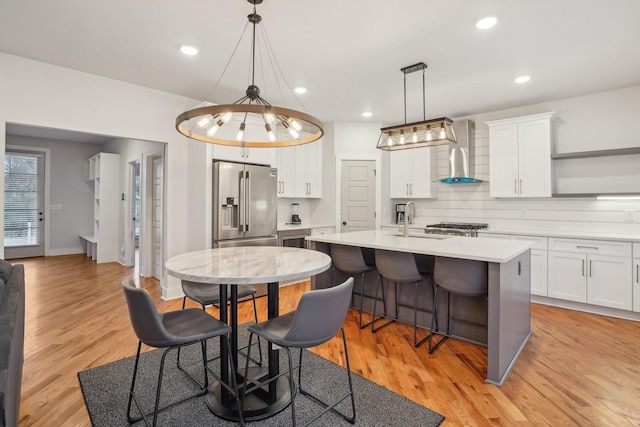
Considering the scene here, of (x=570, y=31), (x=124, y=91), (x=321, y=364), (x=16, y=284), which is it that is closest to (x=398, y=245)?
(x=321, y=364)

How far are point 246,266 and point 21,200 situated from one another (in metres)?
7.85

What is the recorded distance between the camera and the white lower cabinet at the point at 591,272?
351 centimetres

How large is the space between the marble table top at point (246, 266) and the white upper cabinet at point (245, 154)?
2.04 meters

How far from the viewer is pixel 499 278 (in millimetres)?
2250

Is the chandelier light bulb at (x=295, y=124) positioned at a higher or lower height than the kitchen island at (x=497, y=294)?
higher

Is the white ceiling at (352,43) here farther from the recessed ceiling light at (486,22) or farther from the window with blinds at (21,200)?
the window with blinds at (21,200)

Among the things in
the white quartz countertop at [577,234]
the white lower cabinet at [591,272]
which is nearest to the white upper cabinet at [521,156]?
the white quartz countertop at [577,234]

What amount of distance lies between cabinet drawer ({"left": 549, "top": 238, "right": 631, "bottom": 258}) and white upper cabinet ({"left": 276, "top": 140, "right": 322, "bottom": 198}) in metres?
3.41

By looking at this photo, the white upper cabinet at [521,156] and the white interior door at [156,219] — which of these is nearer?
the white upper cabinet at [521,156]

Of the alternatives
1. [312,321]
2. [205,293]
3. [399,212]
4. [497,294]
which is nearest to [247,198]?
[205,293]

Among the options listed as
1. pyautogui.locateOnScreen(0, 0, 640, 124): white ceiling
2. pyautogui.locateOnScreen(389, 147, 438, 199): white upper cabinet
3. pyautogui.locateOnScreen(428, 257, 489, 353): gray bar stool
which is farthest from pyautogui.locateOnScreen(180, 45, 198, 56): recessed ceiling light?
pyautogui.locateOnScreen(389, 147, 438, 199): white upper cabinet

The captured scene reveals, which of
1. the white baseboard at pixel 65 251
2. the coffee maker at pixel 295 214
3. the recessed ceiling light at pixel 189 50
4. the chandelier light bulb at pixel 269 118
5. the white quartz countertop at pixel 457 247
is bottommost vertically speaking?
the white baseboard at pixel 65 251

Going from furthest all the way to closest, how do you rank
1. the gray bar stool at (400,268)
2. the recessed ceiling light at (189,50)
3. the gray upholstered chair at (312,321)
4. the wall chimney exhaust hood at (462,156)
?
1. the wall chimney exhaust hood at (462,156)
2. the recessed ceiling light at (189,50)
3. the gray bar stool at (400,268)
4. the gray upholstered chair at (312,321)

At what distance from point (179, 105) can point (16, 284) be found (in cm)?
299
